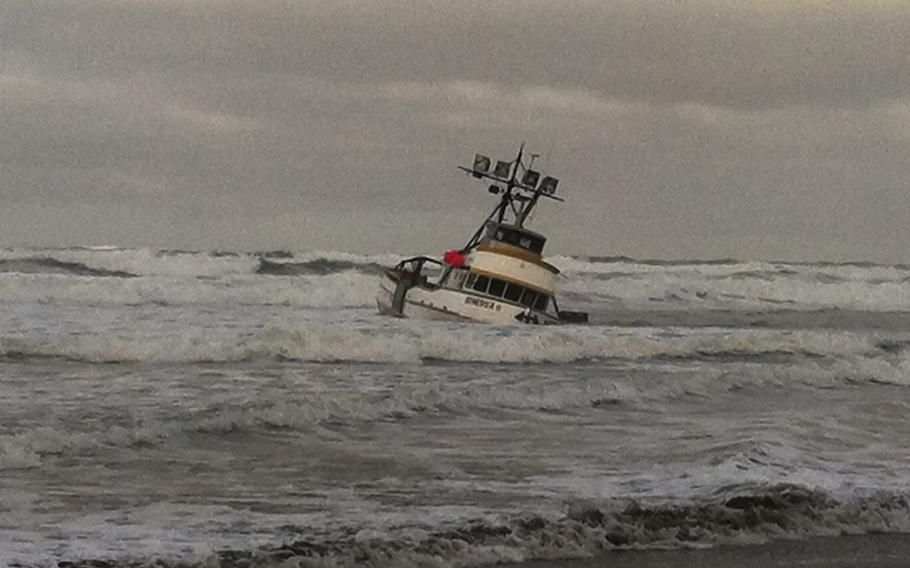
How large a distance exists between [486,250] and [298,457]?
16392 mm

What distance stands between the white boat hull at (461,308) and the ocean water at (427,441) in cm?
121

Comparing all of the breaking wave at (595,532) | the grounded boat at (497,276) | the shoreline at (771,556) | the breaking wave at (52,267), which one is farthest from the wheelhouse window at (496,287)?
the breaking wave at (52,267)

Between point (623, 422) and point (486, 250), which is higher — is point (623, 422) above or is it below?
below

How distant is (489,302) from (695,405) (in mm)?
11660

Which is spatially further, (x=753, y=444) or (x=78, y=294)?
(x=78, y=294)

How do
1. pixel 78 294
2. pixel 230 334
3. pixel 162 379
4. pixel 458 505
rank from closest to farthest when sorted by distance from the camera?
pixel 458 505, pixel 162 379, pixel 230 334, pixel 78 294

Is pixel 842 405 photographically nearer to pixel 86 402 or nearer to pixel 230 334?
pixel 86 402

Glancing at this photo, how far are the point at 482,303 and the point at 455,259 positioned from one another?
1.51m

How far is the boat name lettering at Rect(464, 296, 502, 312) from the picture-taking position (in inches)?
1000

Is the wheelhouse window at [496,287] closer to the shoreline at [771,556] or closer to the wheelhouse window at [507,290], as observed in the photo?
the wheelhouse window at [507,290]

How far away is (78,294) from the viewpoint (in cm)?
3612

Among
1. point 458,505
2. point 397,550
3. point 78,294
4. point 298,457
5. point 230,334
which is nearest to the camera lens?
point 397,550

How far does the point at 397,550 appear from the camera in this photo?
6461 mm

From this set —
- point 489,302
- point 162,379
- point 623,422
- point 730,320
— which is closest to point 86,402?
point 162,379
